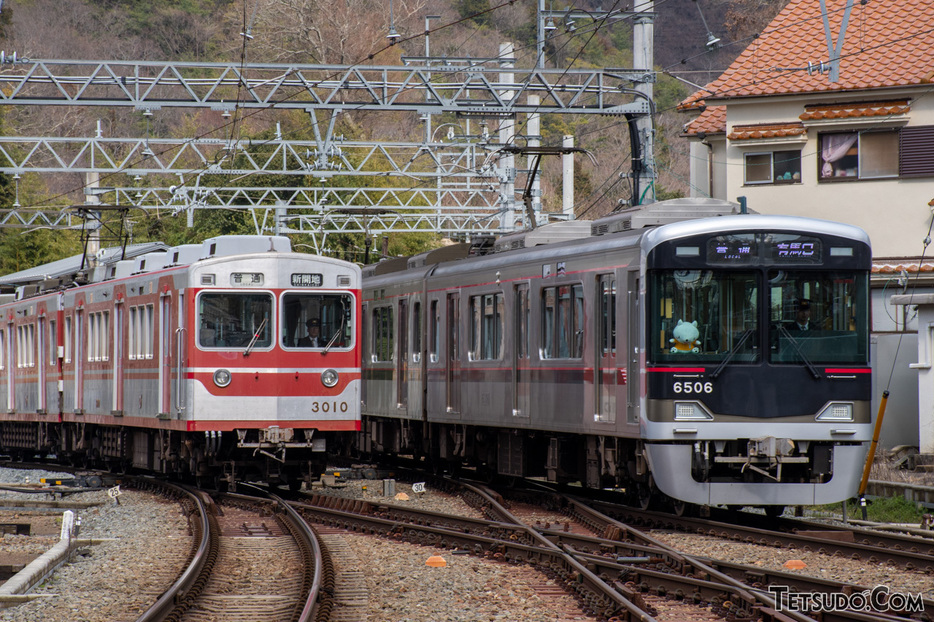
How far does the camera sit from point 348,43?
2398 inches

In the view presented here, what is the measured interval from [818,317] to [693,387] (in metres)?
1.38

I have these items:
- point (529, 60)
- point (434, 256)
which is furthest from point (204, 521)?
point (529, 60)

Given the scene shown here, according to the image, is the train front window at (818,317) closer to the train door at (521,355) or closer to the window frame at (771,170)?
the train door at (521,355)

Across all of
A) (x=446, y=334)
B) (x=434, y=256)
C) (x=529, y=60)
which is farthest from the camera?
(x=529, y=60)

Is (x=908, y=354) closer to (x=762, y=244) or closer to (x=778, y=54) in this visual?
(x=778, y=54)

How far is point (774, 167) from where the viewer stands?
26.0 metres

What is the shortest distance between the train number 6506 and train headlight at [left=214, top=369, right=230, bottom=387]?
5920 mm

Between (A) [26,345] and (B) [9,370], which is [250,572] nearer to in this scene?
(A) [26,345]

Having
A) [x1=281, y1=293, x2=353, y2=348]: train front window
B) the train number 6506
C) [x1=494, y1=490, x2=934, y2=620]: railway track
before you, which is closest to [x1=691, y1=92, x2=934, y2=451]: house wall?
[x1=281, y1=293, x2=353, y2=348]: train front window

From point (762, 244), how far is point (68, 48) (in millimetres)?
67169

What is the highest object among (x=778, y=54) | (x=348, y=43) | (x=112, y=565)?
(x=348, y=43)

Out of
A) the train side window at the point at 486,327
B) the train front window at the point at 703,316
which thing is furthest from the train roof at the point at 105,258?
the train front window at the point at 703,316

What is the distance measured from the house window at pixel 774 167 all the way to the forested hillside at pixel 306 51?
80.2 feet

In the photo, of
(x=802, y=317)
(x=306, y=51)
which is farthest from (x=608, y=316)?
(x=306, y=51)
